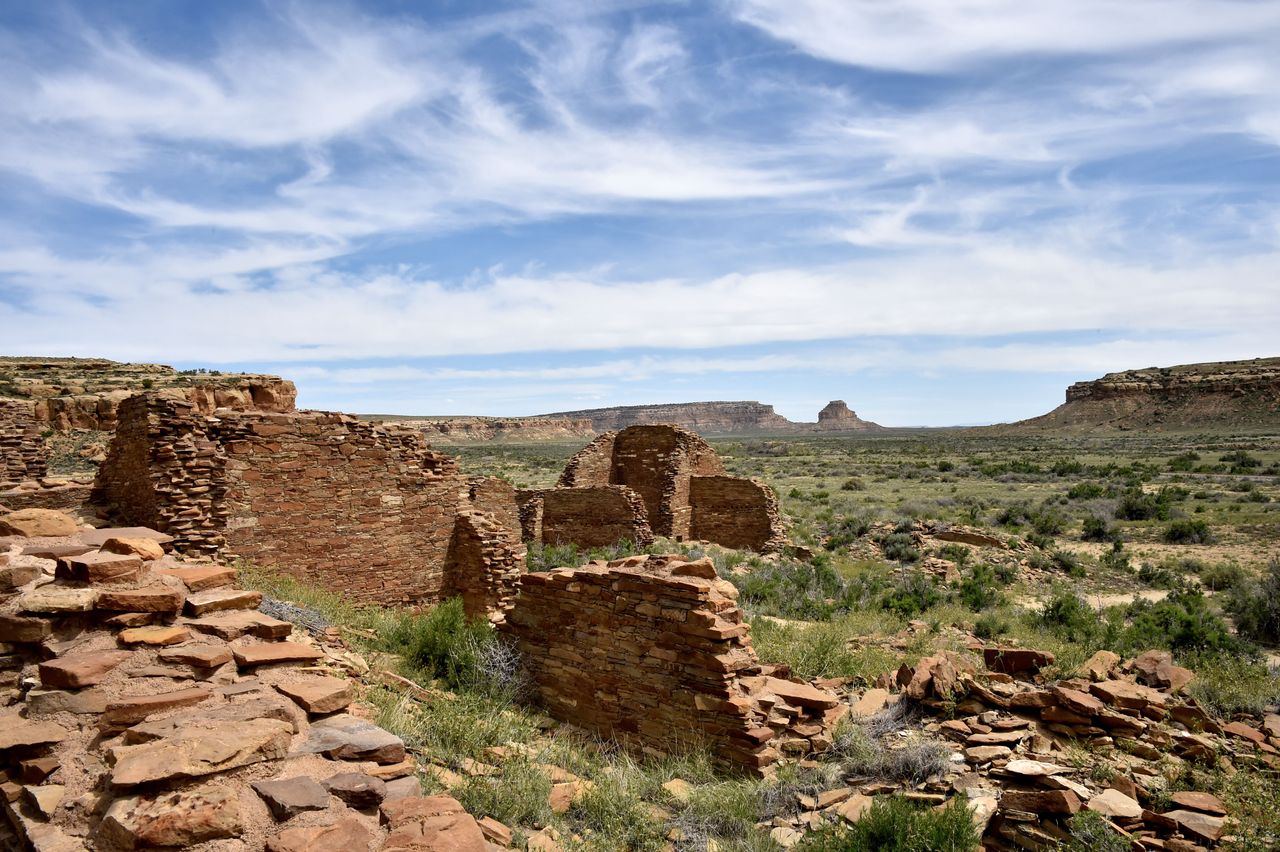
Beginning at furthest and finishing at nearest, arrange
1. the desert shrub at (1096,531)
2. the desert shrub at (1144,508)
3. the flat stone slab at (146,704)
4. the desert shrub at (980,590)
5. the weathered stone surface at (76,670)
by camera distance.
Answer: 1. the desert shrub at (1144,508)
2. the desert shrub at (1096,531)
3. the desert shrub at (980,590)
4. the weathered stone surface at (76,670)
5. the flat stone slab at (146,704)

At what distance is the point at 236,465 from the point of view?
28.8 feet

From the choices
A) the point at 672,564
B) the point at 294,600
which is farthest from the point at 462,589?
the point at 672,564

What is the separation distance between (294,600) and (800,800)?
5627 millimetres

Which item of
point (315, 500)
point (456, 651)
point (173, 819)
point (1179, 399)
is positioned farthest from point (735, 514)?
point (1179, 399)

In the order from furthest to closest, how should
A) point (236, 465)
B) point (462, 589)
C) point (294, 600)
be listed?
point (462, 589), point (236, 465), point (294, 600)

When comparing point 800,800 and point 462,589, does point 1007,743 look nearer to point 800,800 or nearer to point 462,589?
point 800,800

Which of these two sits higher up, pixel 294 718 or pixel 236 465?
pixel 236 465

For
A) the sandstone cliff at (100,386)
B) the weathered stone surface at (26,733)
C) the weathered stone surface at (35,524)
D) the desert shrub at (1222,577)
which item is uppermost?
the sandstone cliff at (100,386)

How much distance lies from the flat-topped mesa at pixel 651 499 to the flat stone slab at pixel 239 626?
38.9 ft

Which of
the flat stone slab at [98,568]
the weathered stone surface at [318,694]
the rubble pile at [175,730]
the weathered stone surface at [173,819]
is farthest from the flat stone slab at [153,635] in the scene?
the weathered stone surface at [173,819]

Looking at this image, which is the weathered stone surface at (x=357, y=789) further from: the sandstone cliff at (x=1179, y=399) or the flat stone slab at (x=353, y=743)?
the sandstone cliff at (x=1179, y=399)

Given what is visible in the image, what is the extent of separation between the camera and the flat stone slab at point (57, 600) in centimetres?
418

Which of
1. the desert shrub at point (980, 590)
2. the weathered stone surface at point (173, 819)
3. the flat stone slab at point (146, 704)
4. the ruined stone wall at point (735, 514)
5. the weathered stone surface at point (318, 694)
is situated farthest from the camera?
the ruined stone wall at point (735, 514)

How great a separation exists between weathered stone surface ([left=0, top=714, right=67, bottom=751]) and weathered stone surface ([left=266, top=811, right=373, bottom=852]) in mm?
1438
